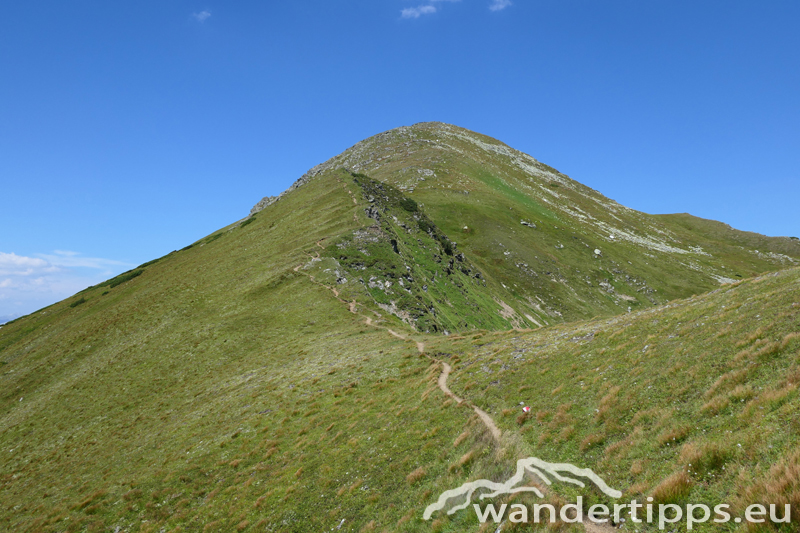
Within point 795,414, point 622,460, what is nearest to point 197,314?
point 622,460

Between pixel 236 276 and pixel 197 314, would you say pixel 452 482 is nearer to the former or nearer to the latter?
pixel 197 314

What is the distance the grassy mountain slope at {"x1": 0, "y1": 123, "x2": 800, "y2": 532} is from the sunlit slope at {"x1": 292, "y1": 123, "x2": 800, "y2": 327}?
10958 mm

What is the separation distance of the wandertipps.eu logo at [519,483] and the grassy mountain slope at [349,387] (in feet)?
1.37

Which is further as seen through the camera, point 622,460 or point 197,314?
point 197,314

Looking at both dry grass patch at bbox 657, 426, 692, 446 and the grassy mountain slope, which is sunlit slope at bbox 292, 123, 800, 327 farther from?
dry grass patch at bbox 657, 426, 692, 446

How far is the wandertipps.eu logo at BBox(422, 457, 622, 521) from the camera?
36.4 feet

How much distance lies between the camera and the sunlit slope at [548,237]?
95.4 m

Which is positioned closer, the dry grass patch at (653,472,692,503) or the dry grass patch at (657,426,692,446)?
the dry grass patch at (653,472,692,503)

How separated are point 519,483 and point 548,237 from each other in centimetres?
11381

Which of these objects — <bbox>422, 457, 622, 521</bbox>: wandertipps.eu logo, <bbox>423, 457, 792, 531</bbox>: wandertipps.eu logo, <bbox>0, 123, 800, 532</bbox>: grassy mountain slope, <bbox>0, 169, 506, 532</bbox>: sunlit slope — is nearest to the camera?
<bbox>423, 457, 792, 531</bbox>: wandertipps.eu logo

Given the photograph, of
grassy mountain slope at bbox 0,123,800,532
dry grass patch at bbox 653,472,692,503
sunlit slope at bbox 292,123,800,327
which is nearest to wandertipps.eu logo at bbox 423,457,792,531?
dry grass patch at bbox 653,472,692,503

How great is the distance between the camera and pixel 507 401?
756 inches

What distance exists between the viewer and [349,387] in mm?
29625

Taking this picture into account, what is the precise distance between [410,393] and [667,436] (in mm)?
17411
